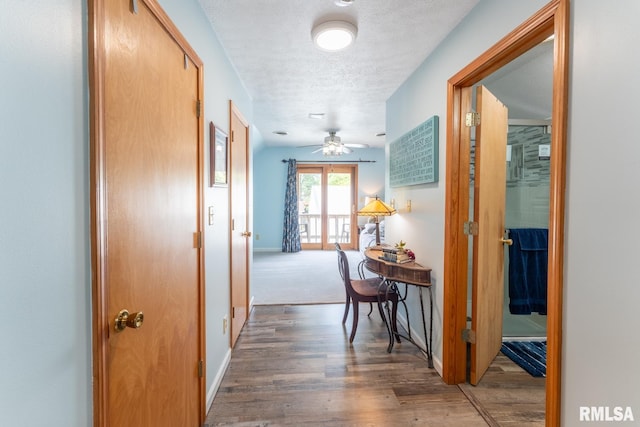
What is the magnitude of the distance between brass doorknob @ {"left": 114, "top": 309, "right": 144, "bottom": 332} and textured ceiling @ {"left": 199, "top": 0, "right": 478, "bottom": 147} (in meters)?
1.65

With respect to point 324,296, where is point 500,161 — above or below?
above

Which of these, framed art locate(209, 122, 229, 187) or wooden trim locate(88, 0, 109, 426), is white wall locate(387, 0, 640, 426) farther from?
framed art locate(209, 122, 229, 187)

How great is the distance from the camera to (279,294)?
12.6ft

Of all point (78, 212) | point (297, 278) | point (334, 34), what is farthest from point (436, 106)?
point (297, 278)

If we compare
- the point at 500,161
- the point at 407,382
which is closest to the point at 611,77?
the point at 500,161

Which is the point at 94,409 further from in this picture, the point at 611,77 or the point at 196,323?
the point at 611,77

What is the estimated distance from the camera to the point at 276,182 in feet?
22.4

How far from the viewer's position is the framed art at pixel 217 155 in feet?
6.10

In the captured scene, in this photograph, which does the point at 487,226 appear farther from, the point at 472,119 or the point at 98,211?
the point at 98,211

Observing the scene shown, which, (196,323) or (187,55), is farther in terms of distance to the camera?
(196,323)

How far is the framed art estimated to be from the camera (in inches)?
73.2

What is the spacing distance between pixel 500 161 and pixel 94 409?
253 cm

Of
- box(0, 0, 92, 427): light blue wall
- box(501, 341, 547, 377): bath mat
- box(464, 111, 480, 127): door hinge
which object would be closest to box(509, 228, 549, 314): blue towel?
box(501, 341, 547, 377): bath mat

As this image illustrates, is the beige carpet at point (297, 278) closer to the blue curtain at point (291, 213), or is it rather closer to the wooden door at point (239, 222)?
the blue curtain at point (291, 213)
